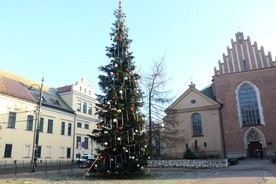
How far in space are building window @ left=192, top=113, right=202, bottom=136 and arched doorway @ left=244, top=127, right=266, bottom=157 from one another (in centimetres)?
627

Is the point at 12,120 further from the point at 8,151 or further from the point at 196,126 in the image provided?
the point at 196,126

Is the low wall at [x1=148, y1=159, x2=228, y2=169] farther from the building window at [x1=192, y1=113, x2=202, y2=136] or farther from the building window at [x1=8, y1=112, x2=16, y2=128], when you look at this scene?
the building window at [x1=8, y1=112, x2=16, y2=128]

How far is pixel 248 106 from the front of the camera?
37.4 metres

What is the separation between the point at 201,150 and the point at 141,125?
23.4 meters

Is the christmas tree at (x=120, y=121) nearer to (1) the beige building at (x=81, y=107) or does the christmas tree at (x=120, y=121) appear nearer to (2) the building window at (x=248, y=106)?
(2) the building window at (x=248, y=106)

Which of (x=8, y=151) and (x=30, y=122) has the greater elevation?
(x=30, y=122)

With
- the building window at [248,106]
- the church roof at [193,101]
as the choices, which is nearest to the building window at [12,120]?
the church roof at [193,101]

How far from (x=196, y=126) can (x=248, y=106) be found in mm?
7843

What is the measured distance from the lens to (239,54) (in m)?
39.5

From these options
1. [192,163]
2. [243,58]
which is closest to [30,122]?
[192,163]

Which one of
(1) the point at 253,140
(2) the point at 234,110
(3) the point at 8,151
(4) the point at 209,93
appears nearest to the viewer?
(3) the point at 8,151

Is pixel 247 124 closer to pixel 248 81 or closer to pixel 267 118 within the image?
pixel 267 118

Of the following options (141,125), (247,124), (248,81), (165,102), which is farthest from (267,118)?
(141,125)

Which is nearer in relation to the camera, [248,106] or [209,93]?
[248,106]
